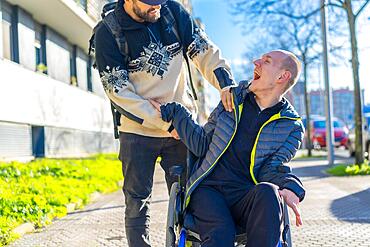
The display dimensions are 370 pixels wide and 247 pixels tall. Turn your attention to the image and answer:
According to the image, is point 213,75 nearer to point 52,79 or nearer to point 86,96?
point 52,79

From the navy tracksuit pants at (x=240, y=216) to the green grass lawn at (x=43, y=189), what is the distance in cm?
313

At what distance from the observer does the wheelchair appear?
10.1 ft

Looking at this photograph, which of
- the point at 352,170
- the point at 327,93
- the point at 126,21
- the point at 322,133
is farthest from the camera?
the point at 322,133

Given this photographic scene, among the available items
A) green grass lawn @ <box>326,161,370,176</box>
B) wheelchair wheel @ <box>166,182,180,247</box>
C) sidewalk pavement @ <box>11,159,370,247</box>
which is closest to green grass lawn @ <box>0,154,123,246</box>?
sidewalk pavement @ <box>11,159,370,247</box>

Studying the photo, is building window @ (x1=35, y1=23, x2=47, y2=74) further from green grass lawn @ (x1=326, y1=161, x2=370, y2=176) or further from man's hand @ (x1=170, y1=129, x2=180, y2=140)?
man's hand @ (x1=170, y1=129, x2=180, y2=140)

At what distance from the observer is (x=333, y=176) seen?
488 inches

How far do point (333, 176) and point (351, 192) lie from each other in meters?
A: 3.22

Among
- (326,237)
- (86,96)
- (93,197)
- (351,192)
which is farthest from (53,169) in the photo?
(86,96)

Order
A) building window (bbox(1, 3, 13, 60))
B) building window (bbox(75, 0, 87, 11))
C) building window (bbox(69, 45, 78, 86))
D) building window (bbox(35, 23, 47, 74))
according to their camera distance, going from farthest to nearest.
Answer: building window (bbox(69, 45, 78, 86)) → building window (bbox(75, 0, 87, 11)) → building window (bbox(35, 23, 47, 74)) → building window (bbox(1, 3, 13, 60))

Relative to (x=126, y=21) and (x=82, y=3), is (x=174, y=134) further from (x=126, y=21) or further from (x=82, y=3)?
(x=82, y=3)

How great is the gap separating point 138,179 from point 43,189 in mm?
4873

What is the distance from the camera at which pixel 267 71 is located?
130 inches

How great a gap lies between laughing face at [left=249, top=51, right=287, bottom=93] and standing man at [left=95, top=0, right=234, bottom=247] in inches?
8.6

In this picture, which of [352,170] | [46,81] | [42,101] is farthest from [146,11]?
[46,81]
